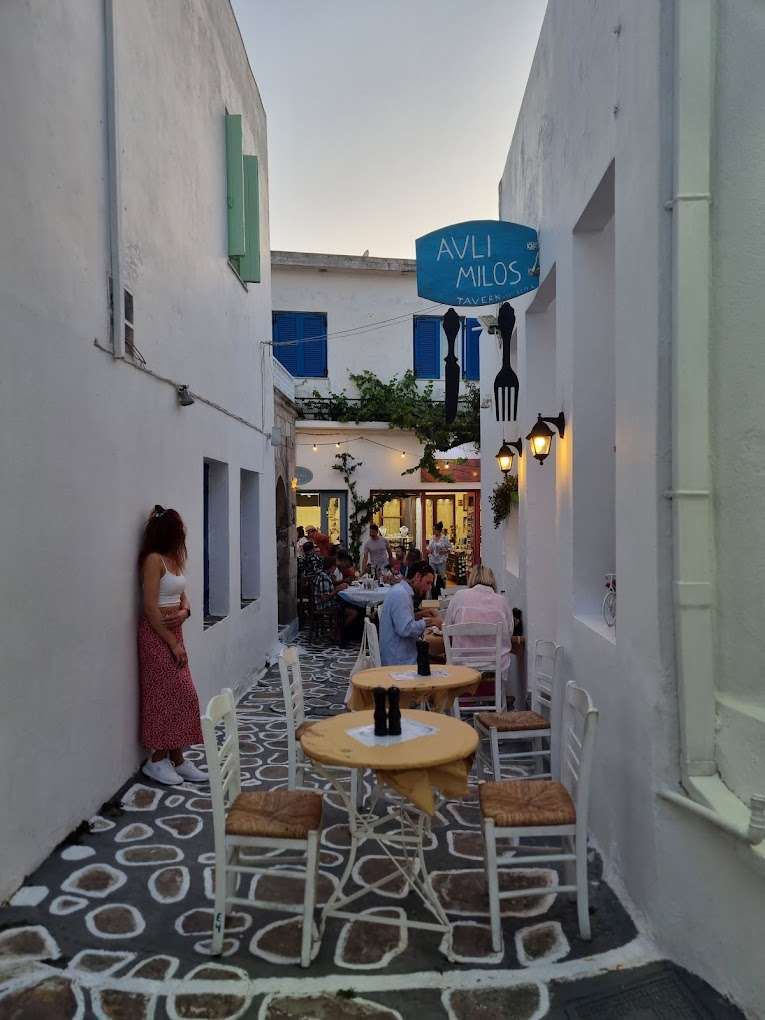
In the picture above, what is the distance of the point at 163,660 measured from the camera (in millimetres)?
5391

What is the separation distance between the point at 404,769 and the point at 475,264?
14.0ft

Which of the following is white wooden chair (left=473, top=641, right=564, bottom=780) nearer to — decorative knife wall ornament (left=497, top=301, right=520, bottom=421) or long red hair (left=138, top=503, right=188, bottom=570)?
decorative knife wall ornament (left=497, top=301, right=520, bottom=421)

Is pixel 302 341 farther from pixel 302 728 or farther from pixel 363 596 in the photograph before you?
pixel 302 728

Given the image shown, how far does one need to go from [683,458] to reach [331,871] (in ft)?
9.24

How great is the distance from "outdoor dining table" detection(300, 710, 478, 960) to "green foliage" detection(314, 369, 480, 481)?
13.4 metres

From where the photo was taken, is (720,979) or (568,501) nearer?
(720,979)

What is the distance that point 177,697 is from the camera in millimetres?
5434

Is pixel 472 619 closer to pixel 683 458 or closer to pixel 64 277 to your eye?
pixel 683 458

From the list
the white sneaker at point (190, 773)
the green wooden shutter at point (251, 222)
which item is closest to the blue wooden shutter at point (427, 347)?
the green wooden shutter at point (251, 222)

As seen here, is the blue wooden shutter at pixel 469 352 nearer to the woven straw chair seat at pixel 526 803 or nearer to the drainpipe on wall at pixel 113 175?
the drainpipe on wall at pixel 113 175

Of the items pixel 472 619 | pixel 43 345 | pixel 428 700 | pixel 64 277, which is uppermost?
pixel 64 277

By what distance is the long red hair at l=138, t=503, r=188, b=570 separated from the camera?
17.7 ft

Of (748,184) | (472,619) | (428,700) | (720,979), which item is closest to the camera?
(720,979)

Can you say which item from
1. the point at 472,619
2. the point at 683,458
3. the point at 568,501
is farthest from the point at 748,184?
the point at 472,619
